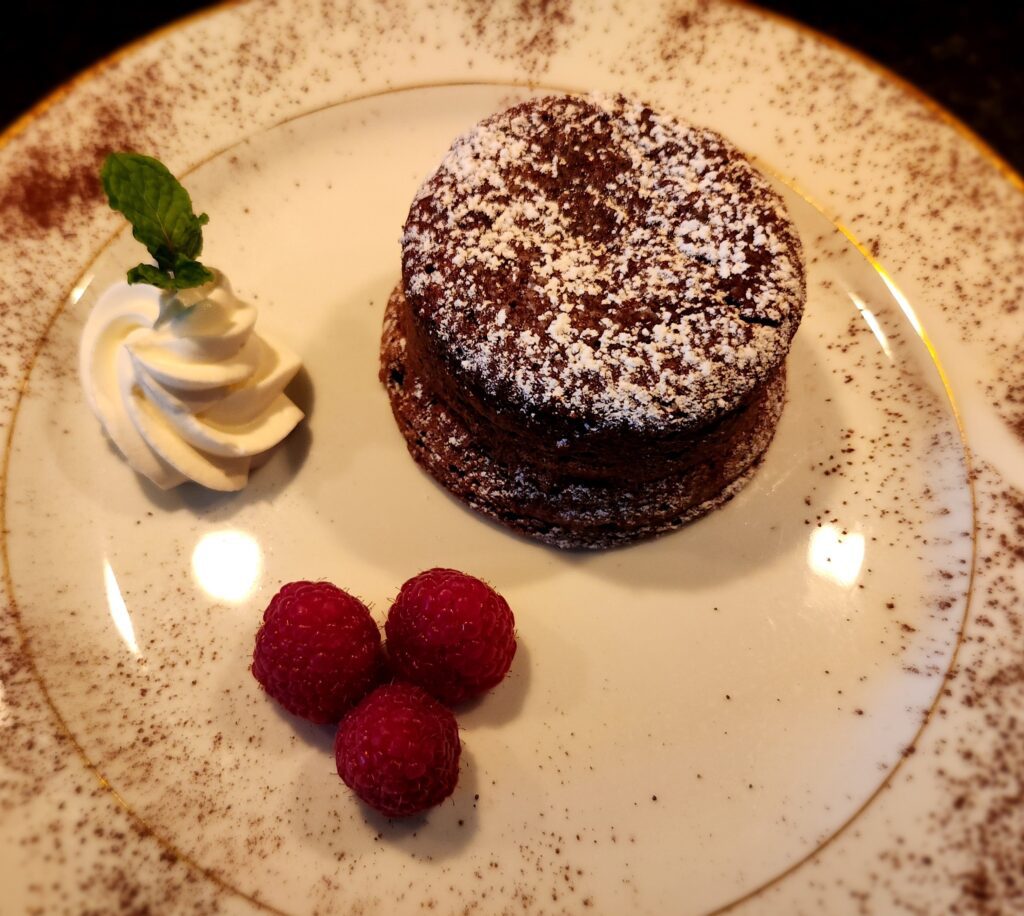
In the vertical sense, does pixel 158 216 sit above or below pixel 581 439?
above

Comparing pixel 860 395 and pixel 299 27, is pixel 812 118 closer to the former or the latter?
pixel 860 395

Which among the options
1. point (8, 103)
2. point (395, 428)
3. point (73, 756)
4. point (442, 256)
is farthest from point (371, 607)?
point (8, 103)

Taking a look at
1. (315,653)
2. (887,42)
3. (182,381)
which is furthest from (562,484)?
(887,42)

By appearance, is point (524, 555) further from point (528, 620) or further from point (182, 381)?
point (182, 381)

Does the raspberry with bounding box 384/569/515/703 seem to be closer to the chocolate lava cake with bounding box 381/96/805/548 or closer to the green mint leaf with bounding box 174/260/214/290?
the chocolate lava cake with bounding box 381/96/805/548

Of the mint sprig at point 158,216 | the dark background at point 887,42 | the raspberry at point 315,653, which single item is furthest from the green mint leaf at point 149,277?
the dark background at point 887,42
